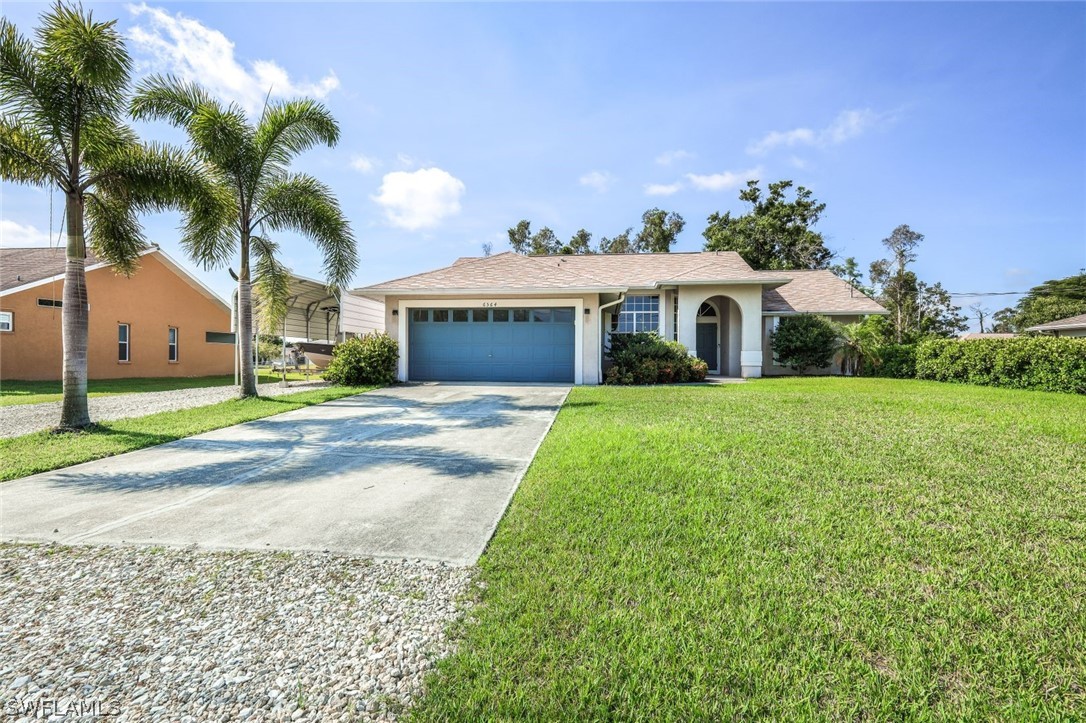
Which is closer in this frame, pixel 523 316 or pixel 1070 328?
pixel 523 316

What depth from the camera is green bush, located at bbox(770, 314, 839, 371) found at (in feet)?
57.0

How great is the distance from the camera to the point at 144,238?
9.95 metres

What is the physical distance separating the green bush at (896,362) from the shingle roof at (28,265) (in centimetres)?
2828

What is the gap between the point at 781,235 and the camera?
32.8 metres

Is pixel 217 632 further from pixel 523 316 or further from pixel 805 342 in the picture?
pixel 805 342

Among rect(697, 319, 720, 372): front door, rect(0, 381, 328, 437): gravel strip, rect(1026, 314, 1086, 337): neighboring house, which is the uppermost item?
rect(1026, 314, 1086, 337): neighboring house

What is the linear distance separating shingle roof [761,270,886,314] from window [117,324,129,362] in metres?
25.8

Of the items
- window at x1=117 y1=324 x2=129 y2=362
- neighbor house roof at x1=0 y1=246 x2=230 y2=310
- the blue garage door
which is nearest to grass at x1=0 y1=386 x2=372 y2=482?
the blue garage door

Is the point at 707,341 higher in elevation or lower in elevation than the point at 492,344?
higher

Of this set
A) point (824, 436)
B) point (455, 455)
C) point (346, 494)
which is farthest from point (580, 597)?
point (824, 436)

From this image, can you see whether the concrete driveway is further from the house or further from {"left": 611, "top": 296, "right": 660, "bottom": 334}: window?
{"left": 611, "top": 296, "right": 660, "bottom": 334}: window

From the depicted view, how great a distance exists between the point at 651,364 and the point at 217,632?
13.4 metres

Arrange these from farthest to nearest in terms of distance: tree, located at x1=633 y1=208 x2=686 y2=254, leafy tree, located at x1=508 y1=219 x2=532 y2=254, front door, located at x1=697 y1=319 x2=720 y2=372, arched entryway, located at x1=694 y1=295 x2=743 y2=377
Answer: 1. leafy tree, located at x1=508 y1=219 x2=532 y2=254
2. tree, located at x1=633 y1=208 x2=686 y2=254
3. front door, located at x1=697 y1=319 x2=720 y2=372
4. arched entryway, located at x1=694 y1=295 x2=743 y2=377

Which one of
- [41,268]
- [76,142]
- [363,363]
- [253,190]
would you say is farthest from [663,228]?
[41,268]
